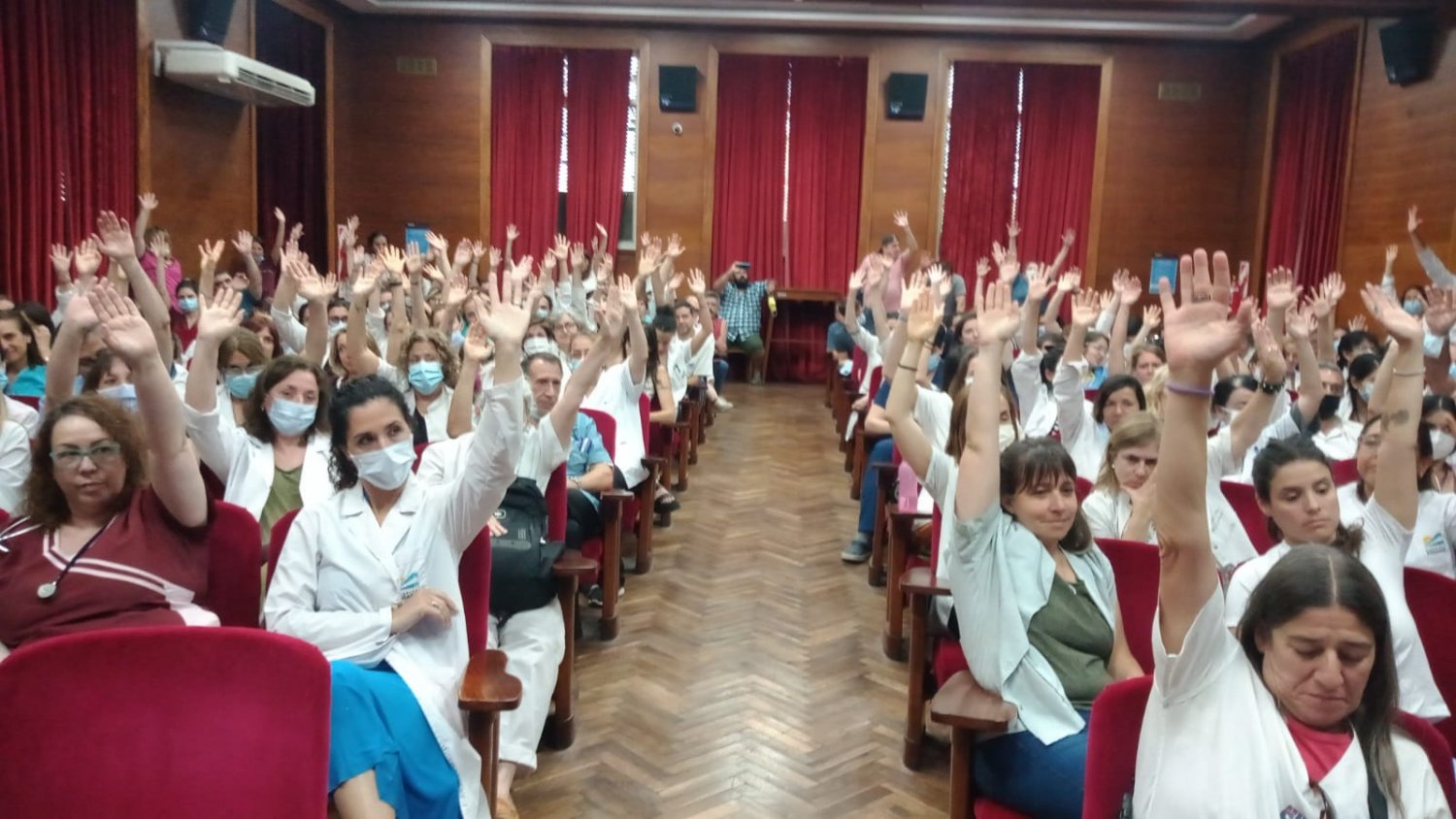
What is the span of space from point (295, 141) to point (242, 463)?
8093 mm

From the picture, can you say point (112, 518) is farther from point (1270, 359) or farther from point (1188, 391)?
point (1270, 359)

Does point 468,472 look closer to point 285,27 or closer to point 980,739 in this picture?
point 980,739

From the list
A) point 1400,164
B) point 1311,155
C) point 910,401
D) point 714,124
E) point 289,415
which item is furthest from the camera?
point 714,124

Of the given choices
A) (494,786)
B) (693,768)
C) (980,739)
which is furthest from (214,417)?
(980,739)

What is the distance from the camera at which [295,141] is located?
983 centimetres

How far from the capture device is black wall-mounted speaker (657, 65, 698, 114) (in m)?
10.1

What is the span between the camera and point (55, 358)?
9.36 feet

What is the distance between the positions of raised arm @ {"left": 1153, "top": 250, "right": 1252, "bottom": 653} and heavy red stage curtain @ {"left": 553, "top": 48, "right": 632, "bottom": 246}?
9530 mm

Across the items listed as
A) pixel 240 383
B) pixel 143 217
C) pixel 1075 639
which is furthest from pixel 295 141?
pixel 1075 639

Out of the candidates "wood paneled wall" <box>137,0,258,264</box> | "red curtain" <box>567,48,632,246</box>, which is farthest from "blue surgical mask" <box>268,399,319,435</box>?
"red curtain" <box>567,48,632,246</box>

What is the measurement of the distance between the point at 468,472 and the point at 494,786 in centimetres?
67

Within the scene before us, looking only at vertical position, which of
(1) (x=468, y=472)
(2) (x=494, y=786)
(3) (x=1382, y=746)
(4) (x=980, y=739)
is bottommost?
(2) (x=494, y=786)

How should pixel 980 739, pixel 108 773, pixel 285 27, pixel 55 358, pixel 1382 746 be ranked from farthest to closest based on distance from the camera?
pixel 285 27 < pixel 55 358 < pixel 980 739 < pixel 108 773 < pixel 1382 746

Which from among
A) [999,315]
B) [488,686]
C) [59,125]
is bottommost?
[488,686]
